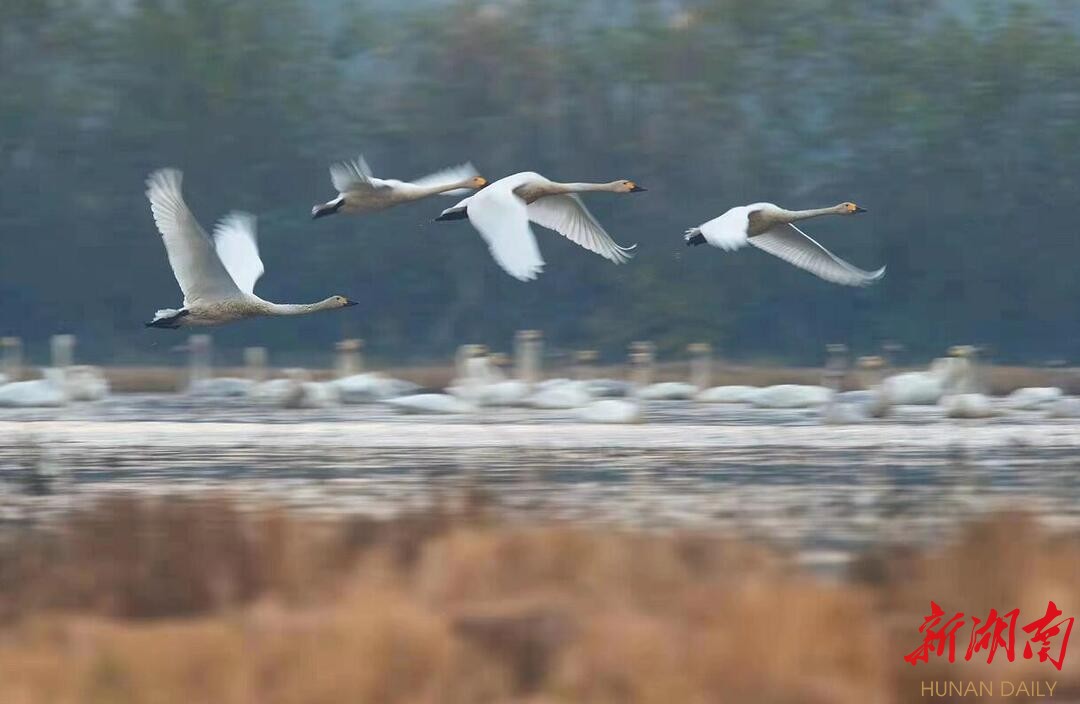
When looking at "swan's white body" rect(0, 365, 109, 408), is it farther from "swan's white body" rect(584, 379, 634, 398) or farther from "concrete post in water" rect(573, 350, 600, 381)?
"concrete post in water" rect(573, 350, 600, 381)

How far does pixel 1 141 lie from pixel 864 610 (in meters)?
43.3

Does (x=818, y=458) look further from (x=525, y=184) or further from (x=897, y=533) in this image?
(x=897, y=533)

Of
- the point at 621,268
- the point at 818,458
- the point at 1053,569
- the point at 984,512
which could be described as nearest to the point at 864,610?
the point at 1053,569

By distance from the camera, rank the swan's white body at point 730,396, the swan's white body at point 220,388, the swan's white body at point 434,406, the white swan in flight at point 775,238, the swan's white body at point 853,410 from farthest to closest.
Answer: the swan's white body at point 220,388 → the swan's white body at point 730,396 → the swan's white body at point 434,406 → the swan's white body at point 853,410 → the white swan in flight at point 775,238

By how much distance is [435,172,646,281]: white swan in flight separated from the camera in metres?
14.2

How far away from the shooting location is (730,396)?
29312 millimetres

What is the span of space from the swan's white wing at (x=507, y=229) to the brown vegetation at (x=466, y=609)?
1.91 m

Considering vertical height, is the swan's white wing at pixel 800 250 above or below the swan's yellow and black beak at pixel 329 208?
below

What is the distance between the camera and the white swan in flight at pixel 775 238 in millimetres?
15570

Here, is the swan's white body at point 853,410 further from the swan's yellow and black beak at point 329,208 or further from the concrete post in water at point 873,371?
the swan's yellow and black beak at point 329,208

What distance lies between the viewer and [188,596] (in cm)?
1070

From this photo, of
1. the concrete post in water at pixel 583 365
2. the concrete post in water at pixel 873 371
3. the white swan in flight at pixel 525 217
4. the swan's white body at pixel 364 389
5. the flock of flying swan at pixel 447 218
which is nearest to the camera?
the white swan in flight at pixel 525 217

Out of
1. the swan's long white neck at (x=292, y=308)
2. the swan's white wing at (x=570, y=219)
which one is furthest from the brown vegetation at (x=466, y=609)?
the swan's white wing at (x=570, y=219)

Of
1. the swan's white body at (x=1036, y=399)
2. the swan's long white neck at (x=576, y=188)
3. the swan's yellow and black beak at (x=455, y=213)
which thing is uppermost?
the swan's long white neck at (x=576, y=188)
